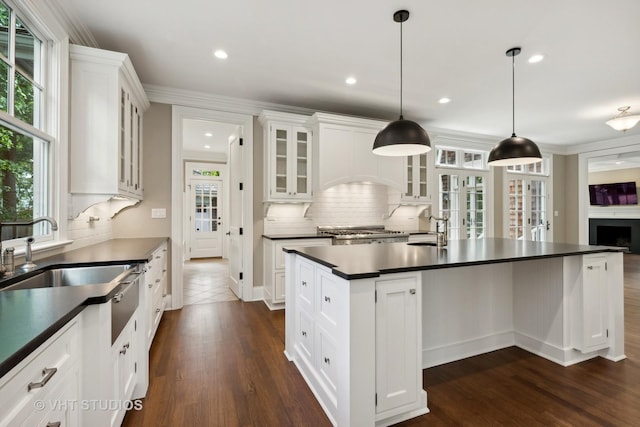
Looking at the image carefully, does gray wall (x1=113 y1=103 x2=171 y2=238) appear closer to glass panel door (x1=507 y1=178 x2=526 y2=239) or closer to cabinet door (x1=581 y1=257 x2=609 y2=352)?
cabinet door (x1=581 y1=257 x2=609 y2=352)

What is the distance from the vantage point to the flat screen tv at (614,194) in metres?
9.26

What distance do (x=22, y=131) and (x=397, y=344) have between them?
2.67 meters

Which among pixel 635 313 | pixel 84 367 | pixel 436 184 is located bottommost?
pixel 635 313

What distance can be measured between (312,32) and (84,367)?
273 cm

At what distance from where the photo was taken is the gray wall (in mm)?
3695

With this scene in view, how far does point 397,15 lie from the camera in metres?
2.36

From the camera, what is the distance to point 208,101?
3961 millimetres

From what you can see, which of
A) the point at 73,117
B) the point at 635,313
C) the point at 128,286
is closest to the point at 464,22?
the point at 128,286

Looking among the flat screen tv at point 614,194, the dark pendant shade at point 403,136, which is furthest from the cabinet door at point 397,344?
the flat screen tv at point 614,194

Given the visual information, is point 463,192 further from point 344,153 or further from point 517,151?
point 517,151

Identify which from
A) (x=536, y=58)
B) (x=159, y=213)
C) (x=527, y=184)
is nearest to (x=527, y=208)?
(x=527, y=184)

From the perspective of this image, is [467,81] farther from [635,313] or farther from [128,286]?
[128,286]

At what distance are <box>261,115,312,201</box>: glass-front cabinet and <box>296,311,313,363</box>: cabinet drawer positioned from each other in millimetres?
2047

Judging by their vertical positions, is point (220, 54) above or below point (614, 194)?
above
